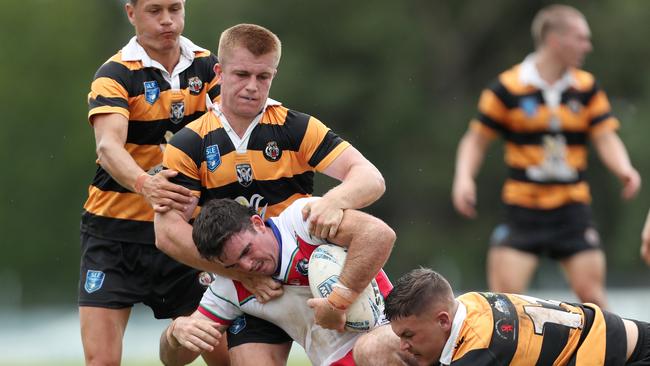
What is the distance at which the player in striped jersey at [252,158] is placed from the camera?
6465 millimetres

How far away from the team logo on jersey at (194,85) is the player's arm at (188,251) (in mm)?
987

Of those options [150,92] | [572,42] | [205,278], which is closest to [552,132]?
[572,42]

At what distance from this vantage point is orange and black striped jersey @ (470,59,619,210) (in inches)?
414

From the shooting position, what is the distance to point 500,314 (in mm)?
6020

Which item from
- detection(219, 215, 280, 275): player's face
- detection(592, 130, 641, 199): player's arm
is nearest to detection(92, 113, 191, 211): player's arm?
detection(219, 215, 280, 275): player's face

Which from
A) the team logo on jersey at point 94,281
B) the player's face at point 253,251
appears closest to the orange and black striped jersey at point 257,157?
the player's face at point 253,251

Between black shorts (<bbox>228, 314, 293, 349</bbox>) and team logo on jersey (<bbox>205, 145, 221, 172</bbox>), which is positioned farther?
black shorts (<bbox>228, 314, 293, 349</bbox>)

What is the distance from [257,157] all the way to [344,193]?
1.76 ft

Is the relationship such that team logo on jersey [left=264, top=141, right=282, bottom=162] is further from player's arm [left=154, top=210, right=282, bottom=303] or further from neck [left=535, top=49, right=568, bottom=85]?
neck [left=535, top=49, right=568, bottom=85]

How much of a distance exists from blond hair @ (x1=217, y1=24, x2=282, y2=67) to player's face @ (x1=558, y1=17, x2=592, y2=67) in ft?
14.4

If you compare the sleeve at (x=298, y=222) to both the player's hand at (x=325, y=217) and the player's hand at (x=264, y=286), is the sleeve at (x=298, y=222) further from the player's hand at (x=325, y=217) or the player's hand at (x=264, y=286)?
the player's hand at (x=264, y=286)

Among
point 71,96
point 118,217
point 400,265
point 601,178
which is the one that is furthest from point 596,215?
point 118,217

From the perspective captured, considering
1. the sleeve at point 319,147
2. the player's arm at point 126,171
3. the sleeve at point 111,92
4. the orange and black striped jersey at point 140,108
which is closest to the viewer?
the player's arm at point 126,171

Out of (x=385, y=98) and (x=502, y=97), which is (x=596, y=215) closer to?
(x=385, y=98)
